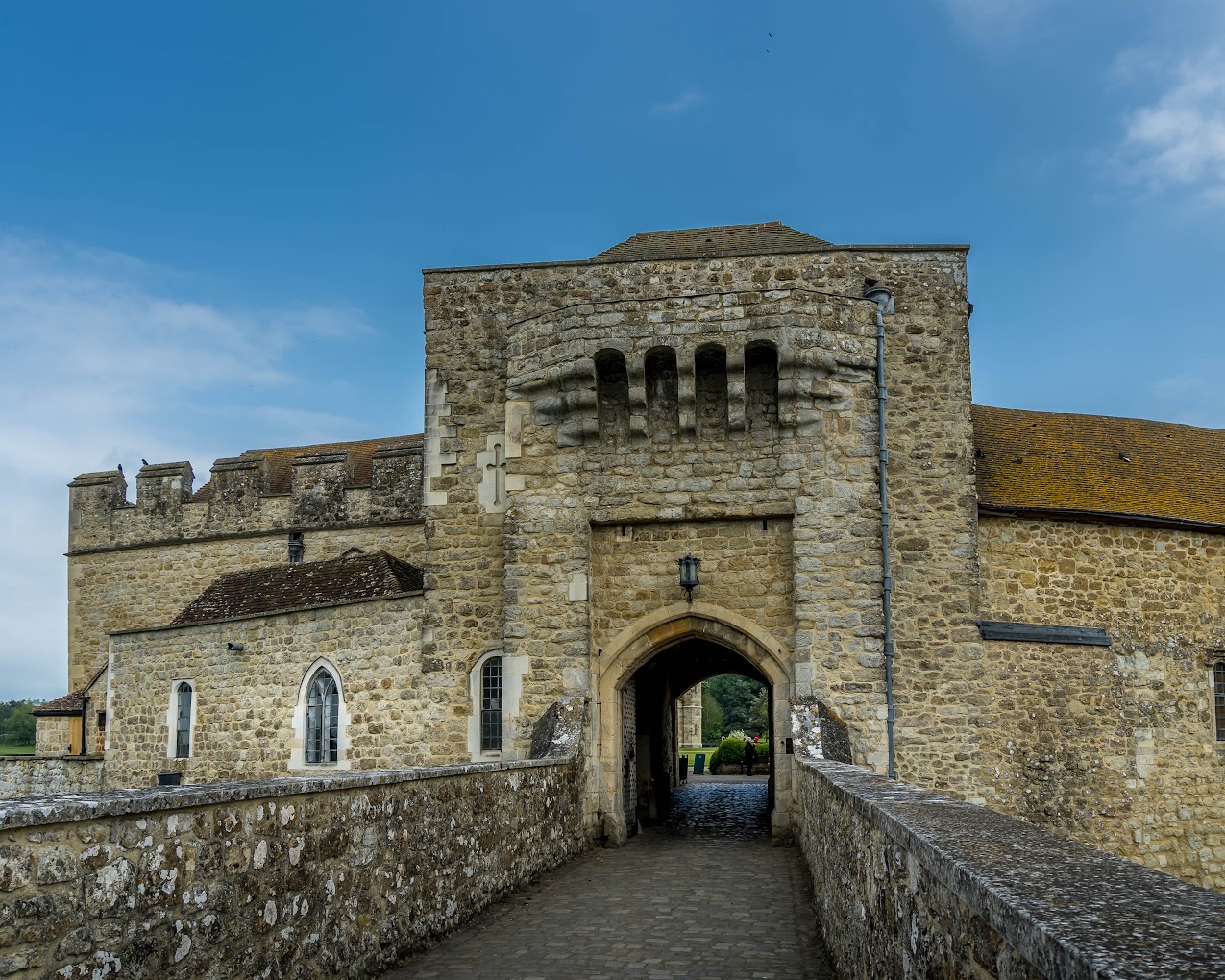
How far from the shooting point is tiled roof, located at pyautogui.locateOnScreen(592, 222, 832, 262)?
16609 millimetres

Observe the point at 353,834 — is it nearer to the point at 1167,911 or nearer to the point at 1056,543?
the point at 1167,911

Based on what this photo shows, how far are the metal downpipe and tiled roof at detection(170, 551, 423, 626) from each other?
24.9 feet

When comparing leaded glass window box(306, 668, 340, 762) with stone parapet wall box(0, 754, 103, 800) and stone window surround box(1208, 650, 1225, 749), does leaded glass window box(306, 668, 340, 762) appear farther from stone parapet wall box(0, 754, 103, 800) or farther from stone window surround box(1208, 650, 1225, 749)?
stone window surround box(1208, 650, 1225, 749)

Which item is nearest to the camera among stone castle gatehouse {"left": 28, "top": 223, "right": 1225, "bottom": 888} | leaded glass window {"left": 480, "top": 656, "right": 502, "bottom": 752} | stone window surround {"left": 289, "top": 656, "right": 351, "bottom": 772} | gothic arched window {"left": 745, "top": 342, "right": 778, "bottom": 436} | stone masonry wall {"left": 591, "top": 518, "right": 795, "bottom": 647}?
stone castle gatehouse {"left": 28, "top": 223, "right": 1225, "bottom": 888}

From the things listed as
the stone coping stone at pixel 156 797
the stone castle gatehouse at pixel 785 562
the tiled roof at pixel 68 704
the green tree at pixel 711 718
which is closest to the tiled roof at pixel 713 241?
the stone castle gatehouse at pixel 785 562

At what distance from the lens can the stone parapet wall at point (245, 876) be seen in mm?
3723

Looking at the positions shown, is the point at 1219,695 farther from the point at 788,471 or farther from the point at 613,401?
the point at 613,401

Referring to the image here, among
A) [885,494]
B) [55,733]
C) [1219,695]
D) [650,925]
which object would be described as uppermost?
[885,494]

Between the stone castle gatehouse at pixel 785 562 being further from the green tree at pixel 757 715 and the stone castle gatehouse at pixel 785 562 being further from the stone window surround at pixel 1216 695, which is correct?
the green tree at pixel 757 715

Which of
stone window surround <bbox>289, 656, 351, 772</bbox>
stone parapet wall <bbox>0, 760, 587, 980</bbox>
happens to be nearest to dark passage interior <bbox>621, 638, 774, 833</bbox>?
stone window surround <bbox>289, 656, 351, 772</bbox>

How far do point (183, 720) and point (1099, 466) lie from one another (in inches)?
605

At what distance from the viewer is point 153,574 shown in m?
25.2

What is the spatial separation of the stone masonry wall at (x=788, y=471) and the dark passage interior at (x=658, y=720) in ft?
5.25

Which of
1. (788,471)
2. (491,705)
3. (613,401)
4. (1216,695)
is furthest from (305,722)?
(1216,695)
